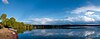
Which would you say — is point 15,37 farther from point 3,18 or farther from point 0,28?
point 3,18

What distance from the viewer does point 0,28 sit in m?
30.1

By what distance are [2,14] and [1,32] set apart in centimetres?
1754

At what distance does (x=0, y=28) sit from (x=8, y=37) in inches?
52.1

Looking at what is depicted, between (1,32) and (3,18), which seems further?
(3,18)

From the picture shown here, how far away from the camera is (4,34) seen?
29469mm

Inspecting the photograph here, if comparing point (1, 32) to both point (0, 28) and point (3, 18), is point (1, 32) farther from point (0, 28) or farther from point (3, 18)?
point (3, 18)

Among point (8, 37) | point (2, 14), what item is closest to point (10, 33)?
point (8, 37)

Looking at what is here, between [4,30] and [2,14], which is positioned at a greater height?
[2,14]

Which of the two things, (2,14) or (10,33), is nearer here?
(10,33)

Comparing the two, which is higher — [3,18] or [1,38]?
[3,18]

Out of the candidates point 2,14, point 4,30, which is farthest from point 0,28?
point 2,14

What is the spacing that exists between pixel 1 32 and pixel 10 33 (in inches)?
37.0

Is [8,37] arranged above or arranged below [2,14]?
below

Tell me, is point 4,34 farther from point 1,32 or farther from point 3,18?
point 3,18
